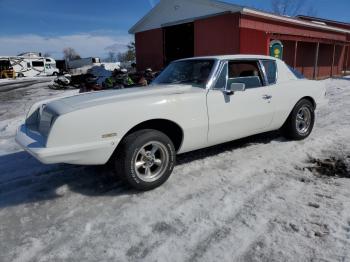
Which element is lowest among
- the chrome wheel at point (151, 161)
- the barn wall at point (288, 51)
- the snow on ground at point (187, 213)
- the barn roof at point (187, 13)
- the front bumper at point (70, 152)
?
the snow on ground at point (187, 213)

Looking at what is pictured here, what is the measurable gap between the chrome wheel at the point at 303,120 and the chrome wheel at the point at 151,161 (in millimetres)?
2763

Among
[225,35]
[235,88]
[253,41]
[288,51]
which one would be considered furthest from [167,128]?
[288,51]

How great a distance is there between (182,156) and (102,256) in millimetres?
2359

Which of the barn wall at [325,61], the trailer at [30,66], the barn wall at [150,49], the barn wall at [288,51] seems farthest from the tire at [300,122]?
the trailer at [30,66]

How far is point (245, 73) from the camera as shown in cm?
439

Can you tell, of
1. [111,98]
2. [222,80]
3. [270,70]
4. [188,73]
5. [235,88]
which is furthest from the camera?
[270,70]

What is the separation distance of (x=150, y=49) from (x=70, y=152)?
16814 millimetres

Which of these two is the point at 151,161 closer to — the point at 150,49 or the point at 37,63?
the point at 150,49

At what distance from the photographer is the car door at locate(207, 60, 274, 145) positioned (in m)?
3.83

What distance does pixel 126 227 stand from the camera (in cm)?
272

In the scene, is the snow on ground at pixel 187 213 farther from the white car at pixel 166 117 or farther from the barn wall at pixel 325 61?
the barn wall at pixel 325 61

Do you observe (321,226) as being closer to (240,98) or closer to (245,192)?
(245,192)

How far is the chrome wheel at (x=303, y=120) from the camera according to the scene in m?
5.14

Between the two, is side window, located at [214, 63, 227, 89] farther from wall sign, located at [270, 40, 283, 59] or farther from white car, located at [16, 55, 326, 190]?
wall sign, located at [270, 40, 283, 59]
